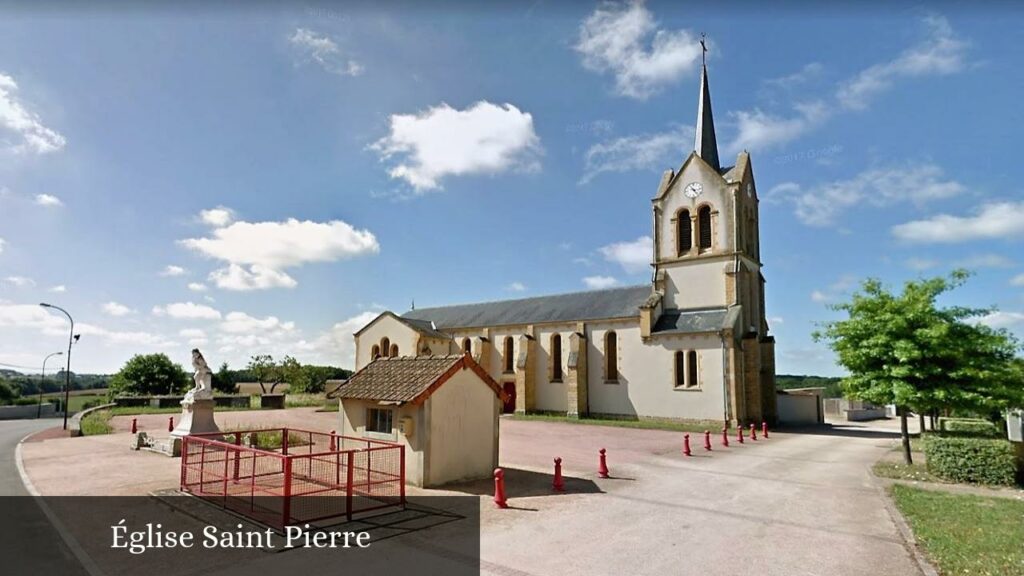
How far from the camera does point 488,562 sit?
24.9 ft

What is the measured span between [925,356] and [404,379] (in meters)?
14.2

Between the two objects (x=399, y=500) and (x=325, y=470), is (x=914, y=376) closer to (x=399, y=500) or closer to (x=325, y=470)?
(x=399, y=500)

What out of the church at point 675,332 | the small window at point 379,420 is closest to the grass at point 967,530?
the small window at point 379,420

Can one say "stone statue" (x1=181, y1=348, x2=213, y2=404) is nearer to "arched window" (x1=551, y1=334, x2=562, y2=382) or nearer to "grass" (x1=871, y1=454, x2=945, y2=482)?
"grass" (x1=871, y1=454, x2=945, y2=482)

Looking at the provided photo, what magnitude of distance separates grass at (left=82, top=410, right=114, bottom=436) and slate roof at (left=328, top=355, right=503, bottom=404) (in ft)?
59.2

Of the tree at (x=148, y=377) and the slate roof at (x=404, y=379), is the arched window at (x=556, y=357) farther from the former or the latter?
the tree at (x=148, y=377)

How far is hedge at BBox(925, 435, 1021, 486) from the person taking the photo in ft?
43.2

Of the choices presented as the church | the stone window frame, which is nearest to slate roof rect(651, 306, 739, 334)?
the church

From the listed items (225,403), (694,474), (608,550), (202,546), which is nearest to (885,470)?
(694,474)

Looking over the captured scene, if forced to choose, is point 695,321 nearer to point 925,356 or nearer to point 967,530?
point 925,356

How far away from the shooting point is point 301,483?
1268 centimetres

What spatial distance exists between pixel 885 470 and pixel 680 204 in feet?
71.3

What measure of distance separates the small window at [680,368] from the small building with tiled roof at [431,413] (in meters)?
20.0
